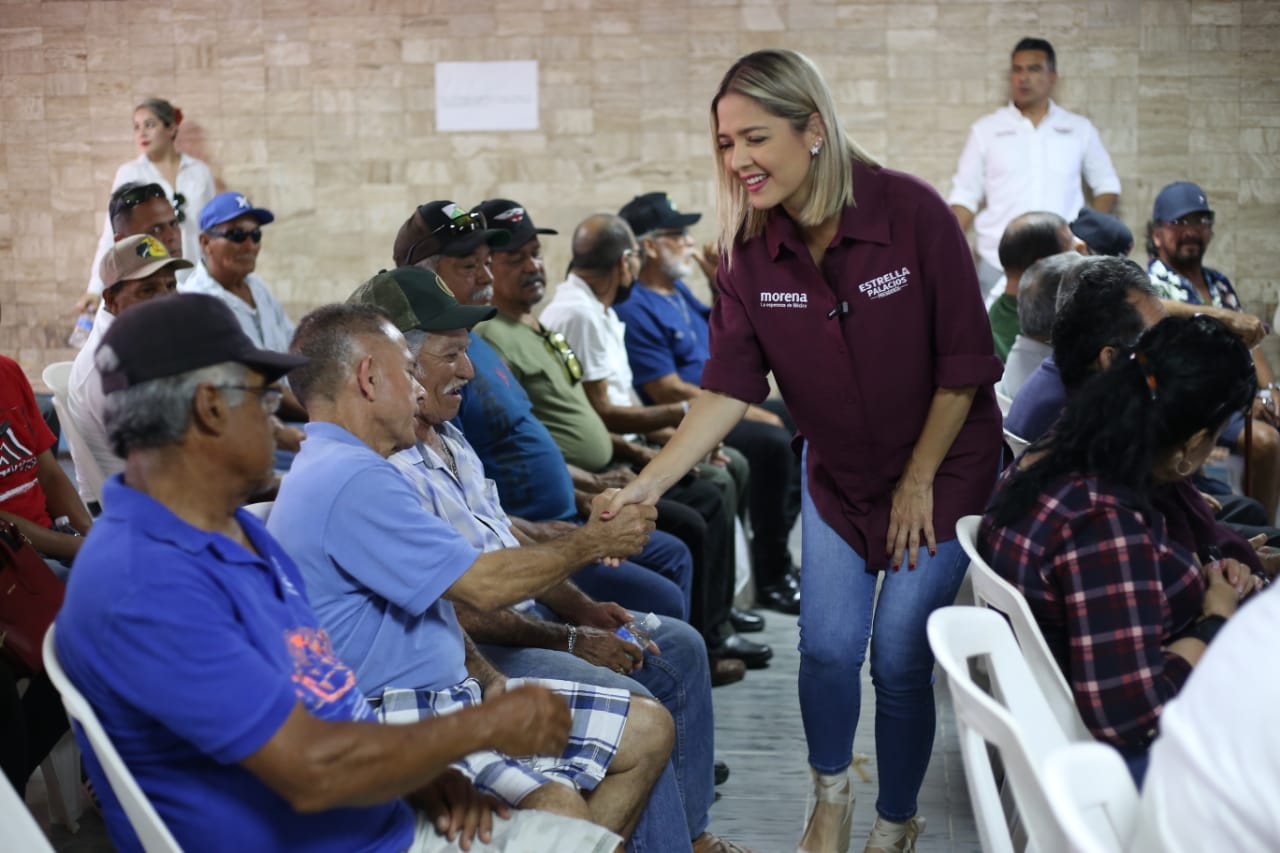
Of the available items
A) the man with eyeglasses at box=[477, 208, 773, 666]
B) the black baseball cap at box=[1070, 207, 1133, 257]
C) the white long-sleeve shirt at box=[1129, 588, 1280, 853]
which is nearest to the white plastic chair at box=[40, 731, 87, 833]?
the man with eyeglasses at box=[477, 208, 773, 666]

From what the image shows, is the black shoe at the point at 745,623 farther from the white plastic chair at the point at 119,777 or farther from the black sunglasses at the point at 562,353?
the white plastic chair at the point at 119,777

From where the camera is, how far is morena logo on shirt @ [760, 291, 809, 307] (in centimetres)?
258

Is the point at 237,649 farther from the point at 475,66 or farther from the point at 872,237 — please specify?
the point at 475,66

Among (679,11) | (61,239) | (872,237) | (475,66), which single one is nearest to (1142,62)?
(679,11)

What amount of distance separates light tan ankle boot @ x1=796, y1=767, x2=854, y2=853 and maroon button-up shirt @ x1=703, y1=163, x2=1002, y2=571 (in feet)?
1.52

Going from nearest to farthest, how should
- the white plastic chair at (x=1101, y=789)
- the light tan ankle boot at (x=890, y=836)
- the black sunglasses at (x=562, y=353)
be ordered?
the white plastic chair at (x=1101, y=789), the light tan ankle boot at (x=890, y=836), the black sunglasses at (x=562, y=353)

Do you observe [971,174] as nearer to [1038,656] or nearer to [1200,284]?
[1200,284]

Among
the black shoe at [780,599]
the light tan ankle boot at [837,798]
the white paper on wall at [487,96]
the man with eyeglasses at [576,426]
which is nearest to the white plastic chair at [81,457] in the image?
the man with eyeglasses at [576,426]

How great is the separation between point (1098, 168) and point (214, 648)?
24.6ft

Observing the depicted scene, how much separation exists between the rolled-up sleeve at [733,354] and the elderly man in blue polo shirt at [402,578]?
0.54 metres

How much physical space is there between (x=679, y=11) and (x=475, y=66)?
A: 1328mm

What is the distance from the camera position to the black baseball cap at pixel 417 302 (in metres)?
2.72

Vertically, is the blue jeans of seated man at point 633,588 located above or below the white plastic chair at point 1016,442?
below

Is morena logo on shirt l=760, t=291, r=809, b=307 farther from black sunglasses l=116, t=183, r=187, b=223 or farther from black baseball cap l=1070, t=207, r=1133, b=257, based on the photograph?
black sunglasses l=116, t=183, r=187, b=223
